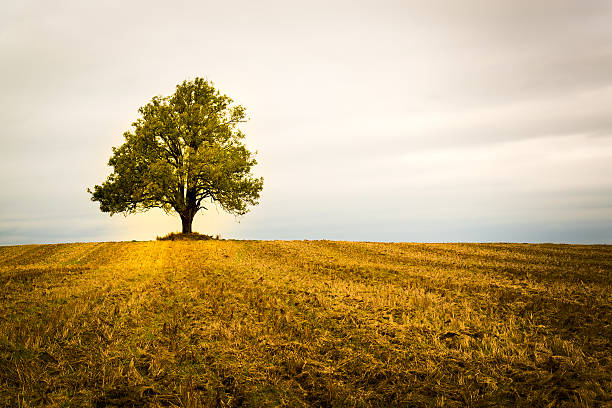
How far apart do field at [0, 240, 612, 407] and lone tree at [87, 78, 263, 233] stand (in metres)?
13.8

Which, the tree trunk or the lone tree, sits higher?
the lone tree

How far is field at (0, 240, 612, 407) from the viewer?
18.7ft

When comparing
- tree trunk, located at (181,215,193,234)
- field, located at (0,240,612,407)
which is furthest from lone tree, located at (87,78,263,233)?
field, located at (0,240,612,407)

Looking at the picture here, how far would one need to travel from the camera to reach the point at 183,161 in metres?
31.0

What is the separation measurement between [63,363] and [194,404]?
3292 mm

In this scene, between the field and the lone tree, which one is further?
the lone tree

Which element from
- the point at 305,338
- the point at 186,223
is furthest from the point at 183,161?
the point at 305,338

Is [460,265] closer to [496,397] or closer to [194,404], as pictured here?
[496,397]

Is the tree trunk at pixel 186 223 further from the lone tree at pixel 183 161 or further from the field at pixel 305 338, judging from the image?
the field at pixel 305 338

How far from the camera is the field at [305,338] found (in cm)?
570

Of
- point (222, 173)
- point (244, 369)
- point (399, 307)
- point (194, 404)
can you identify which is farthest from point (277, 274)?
point (222, 173)

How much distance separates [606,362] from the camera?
6949 millimetres

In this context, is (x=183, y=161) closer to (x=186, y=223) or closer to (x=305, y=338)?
(x=186, y=223)

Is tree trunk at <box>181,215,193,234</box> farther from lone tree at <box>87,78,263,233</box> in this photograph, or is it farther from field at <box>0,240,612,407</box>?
field at <box>0,240,612,407</box>
